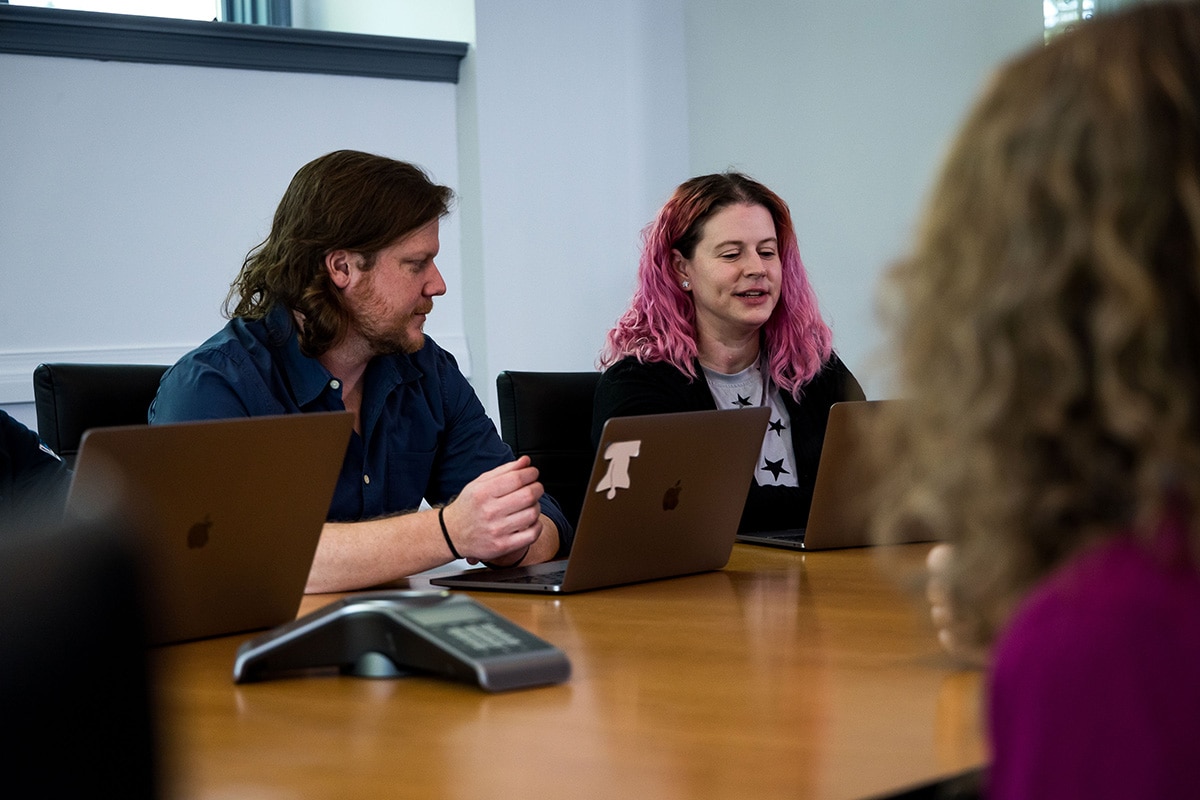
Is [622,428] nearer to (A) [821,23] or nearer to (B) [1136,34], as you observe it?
(B) [1136,34]

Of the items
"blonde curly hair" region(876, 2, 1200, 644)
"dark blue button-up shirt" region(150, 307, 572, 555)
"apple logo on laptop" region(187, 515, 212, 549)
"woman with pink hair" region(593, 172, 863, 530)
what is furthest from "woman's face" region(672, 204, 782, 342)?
"blonde curly hair" region(876, 2, 1200, 644)

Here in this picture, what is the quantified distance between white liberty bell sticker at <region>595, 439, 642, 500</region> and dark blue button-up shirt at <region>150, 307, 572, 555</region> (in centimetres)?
52

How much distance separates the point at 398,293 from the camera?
2.38m

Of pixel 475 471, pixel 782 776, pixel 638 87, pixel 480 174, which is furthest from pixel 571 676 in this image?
pixel 638 87

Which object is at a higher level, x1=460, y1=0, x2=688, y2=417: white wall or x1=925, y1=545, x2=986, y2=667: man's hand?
x1=460, y1=0, x2=688, y2=417: white wall

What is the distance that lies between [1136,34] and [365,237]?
1.93m

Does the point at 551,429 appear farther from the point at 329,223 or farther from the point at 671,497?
the point at 671,497

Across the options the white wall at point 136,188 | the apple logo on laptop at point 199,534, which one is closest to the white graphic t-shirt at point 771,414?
the apple logo on laptop at point 199,534

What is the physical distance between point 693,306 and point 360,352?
0.85 meters

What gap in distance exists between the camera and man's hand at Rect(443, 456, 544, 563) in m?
1.86

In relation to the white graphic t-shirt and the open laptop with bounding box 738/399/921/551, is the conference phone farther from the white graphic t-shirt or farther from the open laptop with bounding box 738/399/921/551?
the white graphic t-shirt

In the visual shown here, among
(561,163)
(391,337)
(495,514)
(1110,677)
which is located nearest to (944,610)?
(1110,677)

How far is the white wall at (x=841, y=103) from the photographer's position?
11.4 ft

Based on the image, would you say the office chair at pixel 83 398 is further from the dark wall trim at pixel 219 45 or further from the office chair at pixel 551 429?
the dark wall trim at pixel 219 45
